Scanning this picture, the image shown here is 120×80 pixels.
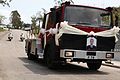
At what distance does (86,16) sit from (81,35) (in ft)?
3.17

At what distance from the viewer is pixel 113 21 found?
16.4 metres

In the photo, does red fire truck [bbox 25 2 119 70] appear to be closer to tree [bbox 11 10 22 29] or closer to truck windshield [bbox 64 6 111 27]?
truck windshield [bbox 64 6 111 27]

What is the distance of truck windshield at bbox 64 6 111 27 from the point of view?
50.5 ft

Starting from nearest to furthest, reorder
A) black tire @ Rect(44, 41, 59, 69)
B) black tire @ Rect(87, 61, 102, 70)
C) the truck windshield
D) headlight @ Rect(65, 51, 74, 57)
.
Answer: headlight @ Rect(65, 51, 74, 57) → the truck windshield → black tire @ Rect(44, 41, 59, 69) → black tire @ Rect(87, 61, 102, 70)

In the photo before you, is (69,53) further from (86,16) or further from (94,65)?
(94,65)

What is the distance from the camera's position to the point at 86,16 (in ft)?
51.3

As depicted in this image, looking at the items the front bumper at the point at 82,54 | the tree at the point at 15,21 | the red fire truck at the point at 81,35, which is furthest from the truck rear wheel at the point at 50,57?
the tree at the point at 15,21

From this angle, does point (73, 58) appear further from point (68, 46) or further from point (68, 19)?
point (68, 19)

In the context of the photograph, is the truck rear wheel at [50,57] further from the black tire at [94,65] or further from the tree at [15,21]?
the tree at [15,21]

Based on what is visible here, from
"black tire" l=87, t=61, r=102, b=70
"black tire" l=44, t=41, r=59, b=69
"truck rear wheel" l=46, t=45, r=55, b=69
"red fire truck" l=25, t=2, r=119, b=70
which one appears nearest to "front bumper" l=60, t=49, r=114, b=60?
"red fire truck" l=25, t=2, r=119, b=70

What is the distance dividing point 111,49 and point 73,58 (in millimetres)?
1867

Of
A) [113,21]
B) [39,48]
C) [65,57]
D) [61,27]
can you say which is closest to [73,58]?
[65,57]

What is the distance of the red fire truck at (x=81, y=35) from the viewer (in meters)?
15.1

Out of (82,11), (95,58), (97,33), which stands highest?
(82,11)
